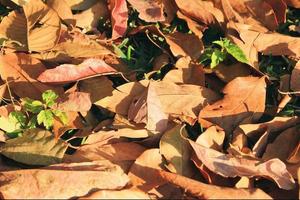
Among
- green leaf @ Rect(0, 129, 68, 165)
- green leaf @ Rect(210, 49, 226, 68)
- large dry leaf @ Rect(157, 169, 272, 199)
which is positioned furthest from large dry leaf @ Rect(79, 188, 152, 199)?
green leaf @ Rect(210, 49, 226, 68)

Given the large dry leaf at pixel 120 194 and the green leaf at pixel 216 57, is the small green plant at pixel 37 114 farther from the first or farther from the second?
the green leaf at pixel 216 57

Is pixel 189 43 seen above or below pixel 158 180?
above

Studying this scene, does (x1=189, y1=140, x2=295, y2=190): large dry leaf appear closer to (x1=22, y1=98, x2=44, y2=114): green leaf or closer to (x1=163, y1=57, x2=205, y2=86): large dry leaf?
(x1=163, y1=57, x2=205, y2=86): large dry leaf

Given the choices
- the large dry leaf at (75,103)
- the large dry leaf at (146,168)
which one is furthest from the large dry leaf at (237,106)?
the large dry leaf at (75,103)

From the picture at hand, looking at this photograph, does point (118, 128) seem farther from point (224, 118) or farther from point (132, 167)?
point (224, 118)

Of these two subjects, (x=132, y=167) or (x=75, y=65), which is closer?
(x=132, y=167)

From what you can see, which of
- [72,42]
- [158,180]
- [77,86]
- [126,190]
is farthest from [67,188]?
[72,42]
